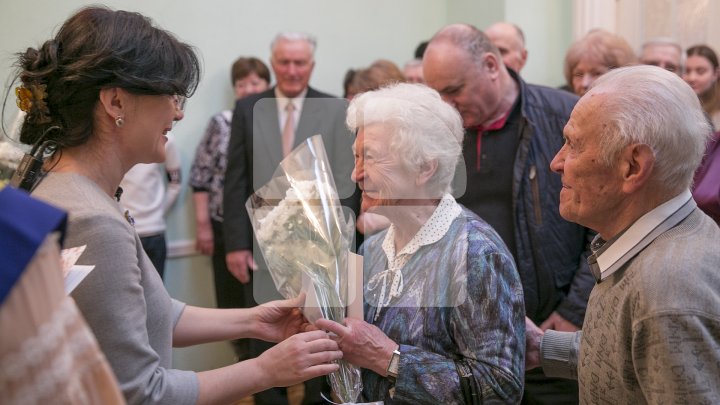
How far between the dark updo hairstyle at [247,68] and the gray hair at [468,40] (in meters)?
2.01

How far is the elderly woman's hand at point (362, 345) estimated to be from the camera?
5.37 feet

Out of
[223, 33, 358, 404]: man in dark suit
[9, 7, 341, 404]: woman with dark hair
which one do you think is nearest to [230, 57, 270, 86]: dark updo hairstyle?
[223, 33, 358, 404]: man in dark suit

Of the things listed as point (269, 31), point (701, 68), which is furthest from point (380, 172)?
point (269, 31)

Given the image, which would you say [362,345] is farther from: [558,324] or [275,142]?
[558,324]

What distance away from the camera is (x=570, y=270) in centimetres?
263

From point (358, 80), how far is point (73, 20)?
3201 mm

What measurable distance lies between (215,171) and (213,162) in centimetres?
5

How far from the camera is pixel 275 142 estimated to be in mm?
2061

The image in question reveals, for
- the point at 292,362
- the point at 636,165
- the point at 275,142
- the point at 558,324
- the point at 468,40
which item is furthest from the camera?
the point at 468,40

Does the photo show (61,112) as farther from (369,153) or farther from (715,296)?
(715,296)

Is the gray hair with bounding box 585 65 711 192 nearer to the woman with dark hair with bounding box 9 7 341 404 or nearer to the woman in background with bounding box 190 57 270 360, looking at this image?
the woman with dark hair with bounding box 9 7 341 404

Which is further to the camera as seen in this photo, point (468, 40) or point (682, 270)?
point (468, 40)

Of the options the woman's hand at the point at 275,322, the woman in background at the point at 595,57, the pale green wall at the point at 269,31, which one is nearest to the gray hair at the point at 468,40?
the woman in background at the point at 595,57

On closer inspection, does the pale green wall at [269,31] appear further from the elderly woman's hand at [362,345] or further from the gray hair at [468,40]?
the elderly woman's hand at [362,345]
